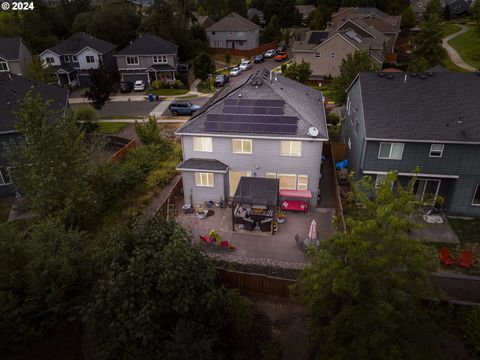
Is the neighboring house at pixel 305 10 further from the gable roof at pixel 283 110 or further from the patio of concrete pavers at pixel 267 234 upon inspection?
the patio of concrete pavers at pixel 267 234

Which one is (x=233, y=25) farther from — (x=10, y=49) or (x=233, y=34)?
(x=10, y=49)

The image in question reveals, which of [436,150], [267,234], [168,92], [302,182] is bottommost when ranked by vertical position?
[267,234]

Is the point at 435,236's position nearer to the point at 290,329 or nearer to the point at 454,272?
the point at 454,272

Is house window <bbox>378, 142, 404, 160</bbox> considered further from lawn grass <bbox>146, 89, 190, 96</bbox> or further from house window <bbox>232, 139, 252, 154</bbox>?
lawn grass <bbox>146, 89, 190, 96</bbox>

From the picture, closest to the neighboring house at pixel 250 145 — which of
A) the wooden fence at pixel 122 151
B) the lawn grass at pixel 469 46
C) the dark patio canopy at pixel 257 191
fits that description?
the dark patio canopy at pixel 257 191

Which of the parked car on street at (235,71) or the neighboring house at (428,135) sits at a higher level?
the neighboring house at (428,135)

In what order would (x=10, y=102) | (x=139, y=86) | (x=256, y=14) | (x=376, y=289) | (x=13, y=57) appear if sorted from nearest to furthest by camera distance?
(x=376, y=289) → (x=10, y=102) → (x=13, y=57) → (x=139, y=86) → (x=256, y=14)

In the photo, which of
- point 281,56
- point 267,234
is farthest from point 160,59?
point 267,234
